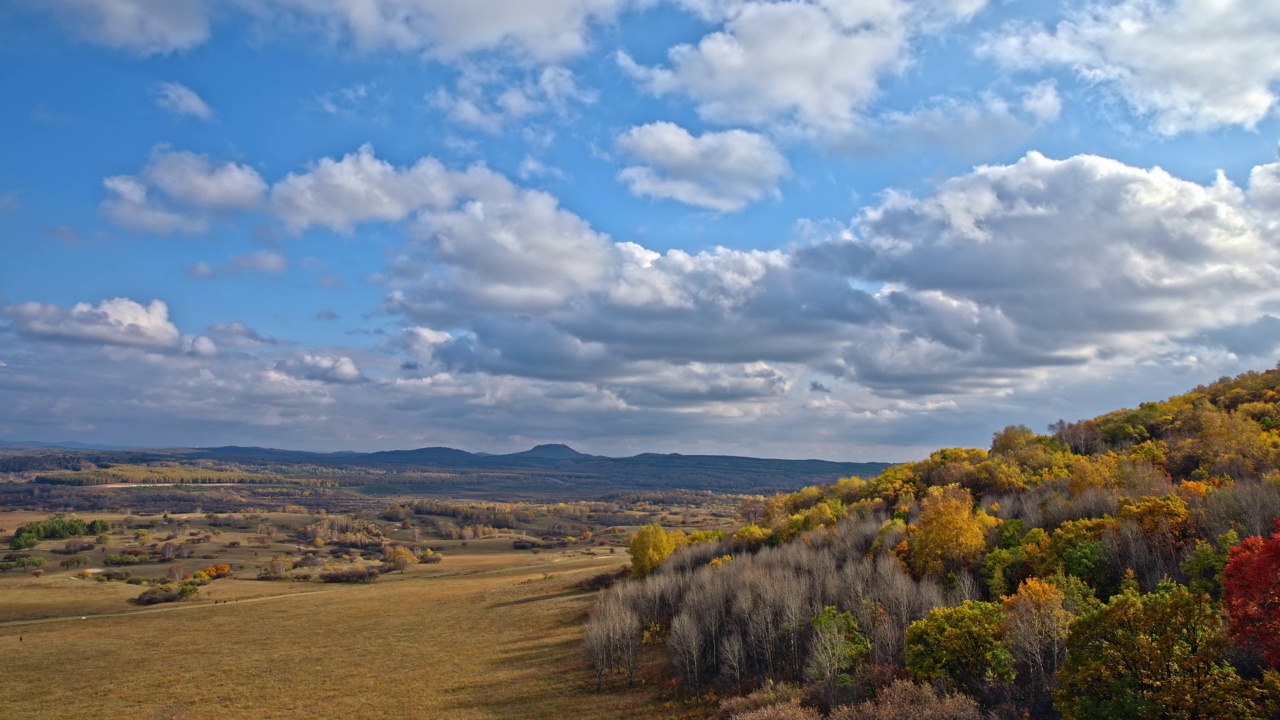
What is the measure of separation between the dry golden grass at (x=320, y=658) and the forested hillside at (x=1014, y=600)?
997 cm

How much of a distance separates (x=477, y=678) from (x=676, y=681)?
2328cm

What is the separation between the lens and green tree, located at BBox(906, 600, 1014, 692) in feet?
141

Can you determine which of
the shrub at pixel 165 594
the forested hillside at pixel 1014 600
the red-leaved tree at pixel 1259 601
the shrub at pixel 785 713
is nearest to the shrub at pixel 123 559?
the shrub at pixel 165 594

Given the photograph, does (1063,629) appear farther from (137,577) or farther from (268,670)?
(137,577)

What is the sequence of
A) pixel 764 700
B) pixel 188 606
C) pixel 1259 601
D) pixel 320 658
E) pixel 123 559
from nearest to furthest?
pixel 1259 601 → pixel 764 700 → pixel 320 658 → pixel 188 606 → pixel 123 559

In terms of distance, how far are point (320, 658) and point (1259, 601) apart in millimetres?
97735

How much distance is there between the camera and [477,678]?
75.7 m

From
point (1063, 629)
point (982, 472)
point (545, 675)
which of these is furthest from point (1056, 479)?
point (545, 675)

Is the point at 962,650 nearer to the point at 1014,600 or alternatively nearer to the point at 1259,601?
the point at 1014,600

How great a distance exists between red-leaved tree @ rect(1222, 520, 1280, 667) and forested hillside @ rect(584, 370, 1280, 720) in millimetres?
92

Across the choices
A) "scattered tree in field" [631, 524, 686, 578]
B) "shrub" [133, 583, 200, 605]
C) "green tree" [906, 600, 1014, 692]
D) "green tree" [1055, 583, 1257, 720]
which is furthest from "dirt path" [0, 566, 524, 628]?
"green tree" [1055, 583, 1257, 720]

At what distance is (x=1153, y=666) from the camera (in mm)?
30891

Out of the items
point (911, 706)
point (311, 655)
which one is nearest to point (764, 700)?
point (911, 706)

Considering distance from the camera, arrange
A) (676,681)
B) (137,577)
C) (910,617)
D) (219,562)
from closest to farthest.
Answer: (910,617)
(676,681)
(137,577)
(219,562)
